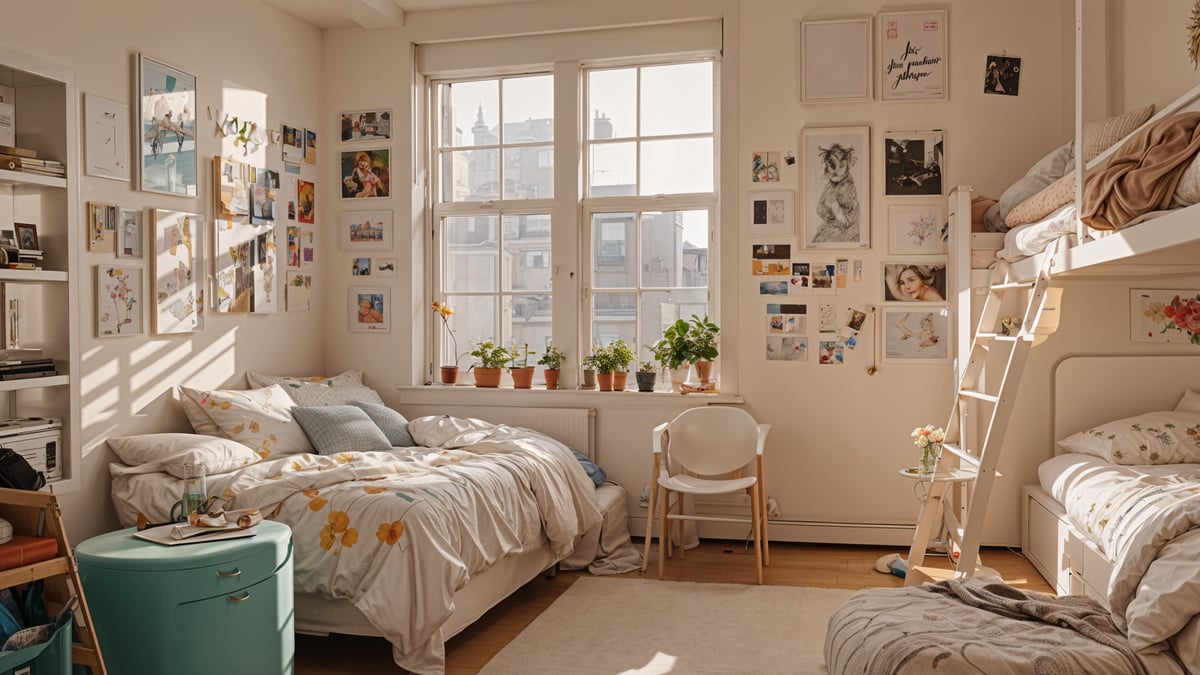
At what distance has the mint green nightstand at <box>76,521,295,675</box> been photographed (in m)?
2.63

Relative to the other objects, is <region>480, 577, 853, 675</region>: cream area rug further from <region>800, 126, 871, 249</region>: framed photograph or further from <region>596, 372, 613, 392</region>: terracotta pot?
<region>800, 126, 871, 249</region>: framed photograph

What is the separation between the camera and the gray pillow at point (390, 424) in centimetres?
465

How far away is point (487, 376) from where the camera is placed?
17.3 feet

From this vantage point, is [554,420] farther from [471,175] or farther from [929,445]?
[929,445]

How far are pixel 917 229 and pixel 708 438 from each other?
1.56 meters

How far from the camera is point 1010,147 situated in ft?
15.4

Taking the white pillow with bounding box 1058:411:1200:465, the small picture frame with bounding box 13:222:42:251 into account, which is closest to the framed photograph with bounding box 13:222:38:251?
the small picture frame with bounding box 13:222:42:251

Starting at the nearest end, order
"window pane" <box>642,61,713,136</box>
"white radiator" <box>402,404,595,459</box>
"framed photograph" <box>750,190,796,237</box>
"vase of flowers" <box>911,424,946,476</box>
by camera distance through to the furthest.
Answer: "vase of flowers" <box>911,424,946,476</box>, "framed photograph" <box>750,190,796,237</box>, "white radiator" <box>402,404,595,459</box>, "window pane" <box>642,61,713,136</box>

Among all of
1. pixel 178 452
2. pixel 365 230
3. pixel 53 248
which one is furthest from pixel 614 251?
pixel 53 248

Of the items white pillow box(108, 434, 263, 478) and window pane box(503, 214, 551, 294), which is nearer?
white pillow box(108, 434, 263, 478)

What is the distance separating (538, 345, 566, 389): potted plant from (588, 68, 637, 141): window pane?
50.2 inches

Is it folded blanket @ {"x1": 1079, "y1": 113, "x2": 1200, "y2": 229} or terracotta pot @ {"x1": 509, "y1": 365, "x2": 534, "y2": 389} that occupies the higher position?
folded blanket @ {"x1": 1079, "y1": 113, "x2": 1200, "y2": 229}

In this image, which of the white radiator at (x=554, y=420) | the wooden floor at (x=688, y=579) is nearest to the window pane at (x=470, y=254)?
the white radiator at (x=554, y=420)

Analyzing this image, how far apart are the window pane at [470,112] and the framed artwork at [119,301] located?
2.15 m
